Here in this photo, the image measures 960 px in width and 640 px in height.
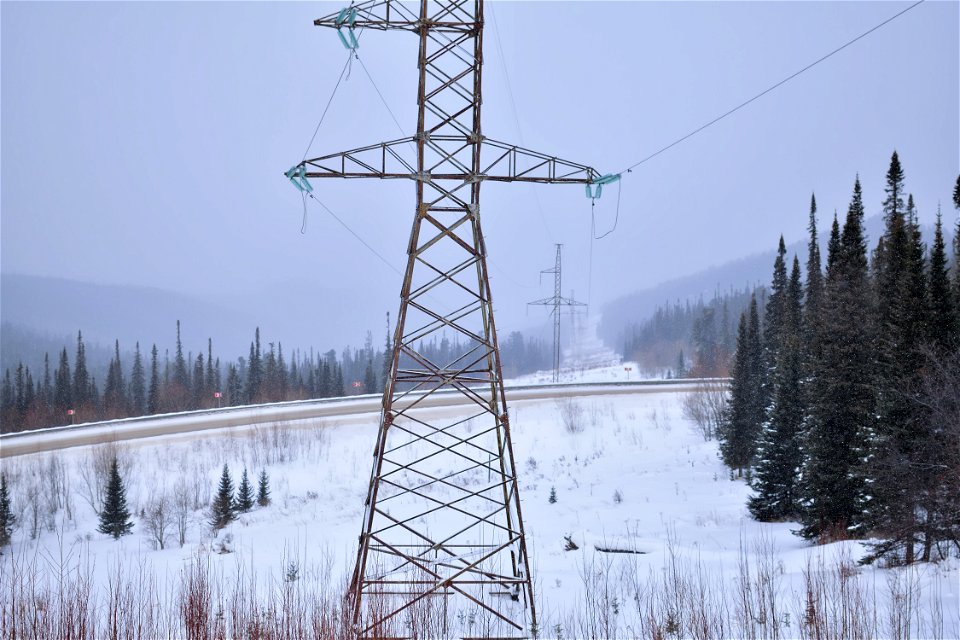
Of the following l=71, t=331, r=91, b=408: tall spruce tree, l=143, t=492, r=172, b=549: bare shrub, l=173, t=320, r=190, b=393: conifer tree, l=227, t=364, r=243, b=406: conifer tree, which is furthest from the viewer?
l=173, t=320, r=190, b=393: conifer tree

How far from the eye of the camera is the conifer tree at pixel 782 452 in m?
21.8

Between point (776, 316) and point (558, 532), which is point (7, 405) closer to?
point (558, 532)

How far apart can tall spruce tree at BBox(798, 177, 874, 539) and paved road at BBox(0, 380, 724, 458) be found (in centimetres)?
1822

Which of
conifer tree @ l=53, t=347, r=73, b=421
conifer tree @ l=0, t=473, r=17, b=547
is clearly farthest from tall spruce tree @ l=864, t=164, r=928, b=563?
conifer tree @ l=53, t=347, r=73, b=421

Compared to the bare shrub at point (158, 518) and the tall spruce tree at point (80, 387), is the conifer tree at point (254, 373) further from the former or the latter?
the bare shrub at point (158, 518)

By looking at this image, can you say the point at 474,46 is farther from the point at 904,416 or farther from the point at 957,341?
the point at 957,341

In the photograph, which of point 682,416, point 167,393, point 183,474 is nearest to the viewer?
point 183,474

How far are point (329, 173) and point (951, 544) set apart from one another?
1831cm

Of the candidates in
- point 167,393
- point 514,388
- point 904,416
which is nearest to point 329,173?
point 904,416

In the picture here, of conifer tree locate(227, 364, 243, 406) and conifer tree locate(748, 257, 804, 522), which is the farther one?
conifer tree locate(227, 364, 243, 406)

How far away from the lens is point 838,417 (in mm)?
19688

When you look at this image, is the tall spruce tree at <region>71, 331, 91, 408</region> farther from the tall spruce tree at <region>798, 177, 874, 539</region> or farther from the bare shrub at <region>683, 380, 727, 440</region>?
the tall spruce tree at <region>798, 177, 874, 539</region>

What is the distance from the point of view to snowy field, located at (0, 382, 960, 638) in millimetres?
8188

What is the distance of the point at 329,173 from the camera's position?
834cm
